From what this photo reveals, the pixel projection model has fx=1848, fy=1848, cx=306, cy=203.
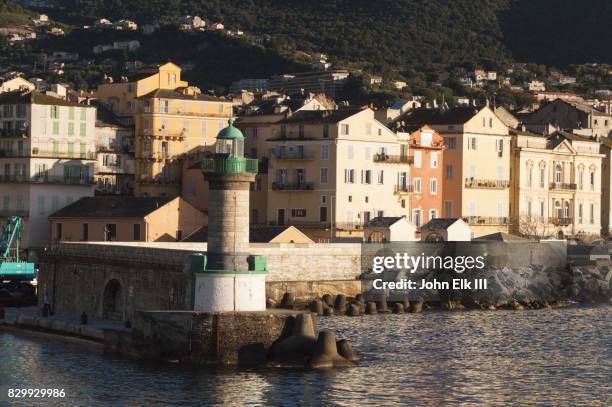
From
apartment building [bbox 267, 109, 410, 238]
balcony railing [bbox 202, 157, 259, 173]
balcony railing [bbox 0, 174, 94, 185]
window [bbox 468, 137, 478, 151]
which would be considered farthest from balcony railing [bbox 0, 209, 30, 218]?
balcony railing [bbox 202, 157, 259, 173]

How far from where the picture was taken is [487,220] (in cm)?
10462

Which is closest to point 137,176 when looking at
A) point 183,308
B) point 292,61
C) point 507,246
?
point 507,246

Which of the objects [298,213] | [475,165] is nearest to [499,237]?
[475,165]

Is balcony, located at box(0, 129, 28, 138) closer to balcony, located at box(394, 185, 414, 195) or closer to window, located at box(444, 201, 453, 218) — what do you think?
balcony, located at box(394, 185, 414, 195)

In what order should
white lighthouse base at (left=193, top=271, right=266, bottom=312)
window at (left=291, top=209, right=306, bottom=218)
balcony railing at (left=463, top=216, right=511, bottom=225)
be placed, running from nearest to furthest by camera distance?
white lighthouse base at (left=193, top=271, right=266, bottom=312) < window at (left=291, top=209, right=306, bottom=218) < balcony railing at (left=463, top=216, right=511, bottom=225)

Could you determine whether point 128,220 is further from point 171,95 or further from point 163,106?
point 171,95

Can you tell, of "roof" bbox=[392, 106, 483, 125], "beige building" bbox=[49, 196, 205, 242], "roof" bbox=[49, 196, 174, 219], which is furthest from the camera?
"roof" bbox=[392, 106, 483, 125]

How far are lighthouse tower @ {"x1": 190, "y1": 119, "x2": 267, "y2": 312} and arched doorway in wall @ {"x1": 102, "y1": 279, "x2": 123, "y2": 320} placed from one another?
11169 mm

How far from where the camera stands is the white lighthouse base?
56.2 m

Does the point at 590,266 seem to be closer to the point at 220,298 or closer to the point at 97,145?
the point at 97,145

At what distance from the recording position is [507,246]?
3457 inches

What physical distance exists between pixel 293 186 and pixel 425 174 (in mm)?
9942

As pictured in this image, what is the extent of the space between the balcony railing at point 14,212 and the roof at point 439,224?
19969 mm

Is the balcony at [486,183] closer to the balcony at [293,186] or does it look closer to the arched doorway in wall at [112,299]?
the balcony at [293,186]
